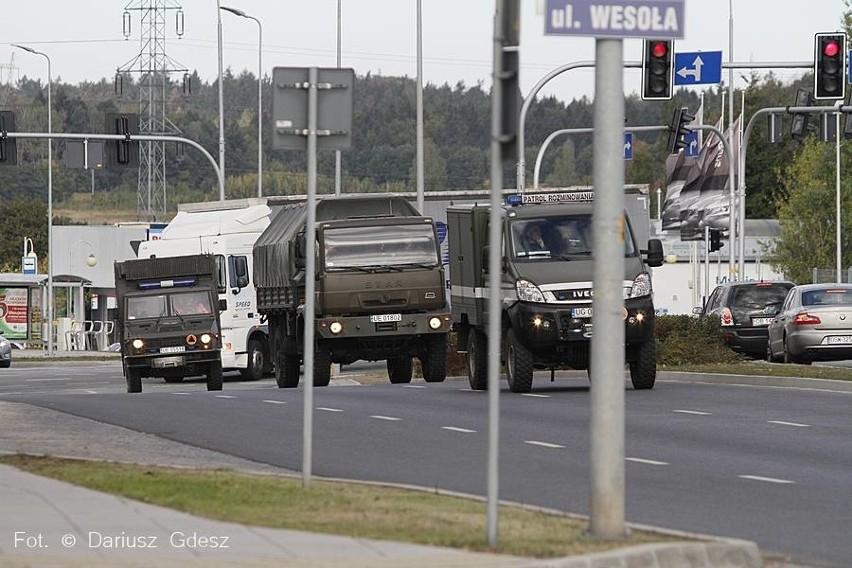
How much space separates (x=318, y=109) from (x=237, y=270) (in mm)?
26154

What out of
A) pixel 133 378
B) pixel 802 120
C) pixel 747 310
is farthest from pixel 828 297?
pixel 133 378

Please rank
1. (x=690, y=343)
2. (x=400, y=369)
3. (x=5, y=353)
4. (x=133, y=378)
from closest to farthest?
(x=690, y=343) → (x=400, y=369) → (x=133, y=378) → (x=5, y=353)

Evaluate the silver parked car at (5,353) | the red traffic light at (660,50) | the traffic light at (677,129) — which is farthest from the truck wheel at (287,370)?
the silver parked car at (5,353)

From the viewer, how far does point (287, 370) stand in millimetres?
33688

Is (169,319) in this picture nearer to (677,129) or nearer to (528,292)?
(677,129)

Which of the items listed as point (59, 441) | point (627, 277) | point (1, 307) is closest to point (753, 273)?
point (1, 307)

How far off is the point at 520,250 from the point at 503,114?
53.0 feet

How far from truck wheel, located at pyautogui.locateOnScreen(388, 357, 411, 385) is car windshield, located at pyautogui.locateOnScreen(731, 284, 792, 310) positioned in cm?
792

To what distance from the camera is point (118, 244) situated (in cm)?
9662

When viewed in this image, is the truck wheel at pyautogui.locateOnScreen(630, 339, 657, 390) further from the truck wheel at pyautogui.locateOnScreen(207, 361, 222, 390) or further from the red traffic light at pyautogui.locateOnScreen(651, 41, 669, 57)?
the truck wheel at pyautogui.locateOnScreen(207, 361, 222, 390)

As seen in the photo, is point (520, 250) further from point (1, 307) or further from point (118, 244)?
point (118, 244)

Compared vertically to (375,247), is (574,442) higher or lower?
lower

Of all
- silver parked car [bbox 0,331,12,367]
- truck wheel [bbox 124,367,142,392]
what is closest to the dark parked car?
truck wheel [bbox 124,367,142,392]

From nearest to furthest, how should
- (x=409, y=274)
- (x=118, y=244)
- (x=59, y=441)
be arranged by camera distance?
(x=59, y=441), (x=409, y=274), (x=118, y=244)
